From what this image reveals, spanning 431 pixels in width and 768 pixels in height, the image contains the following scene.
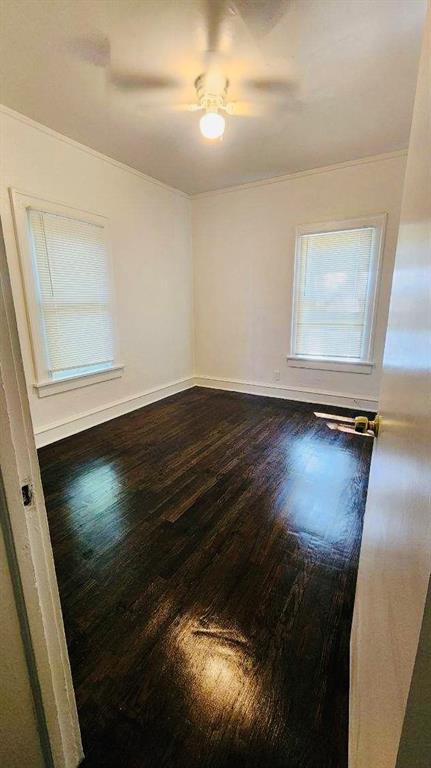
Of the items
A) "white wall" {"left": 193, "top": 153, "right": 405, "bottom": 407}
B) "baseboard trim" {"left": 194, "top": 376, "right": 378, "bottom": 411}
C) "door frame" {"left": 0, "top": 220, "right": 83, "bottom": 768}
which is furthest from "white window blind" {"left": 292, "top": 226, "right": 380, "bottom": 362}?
"door frame" {"left": 0, "top": 220, "right": 83, "bottom": 768}

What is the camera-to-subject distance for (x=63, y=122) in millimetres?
2625

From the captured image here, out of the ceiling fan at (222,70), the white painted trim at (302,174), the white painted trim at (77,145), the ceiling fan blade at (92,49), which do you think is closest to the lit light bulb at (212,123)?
the ceiling fan at (222,70)

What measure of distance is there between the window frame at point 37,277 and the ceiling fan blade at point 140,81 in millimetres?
1142

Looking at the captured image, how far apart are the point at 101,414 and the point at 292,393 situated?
2.53 meters

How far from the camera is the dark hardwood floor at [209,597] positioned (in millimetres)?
988

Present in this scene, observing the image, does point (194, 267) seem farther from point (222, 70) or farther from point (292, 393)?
point (222, 70)

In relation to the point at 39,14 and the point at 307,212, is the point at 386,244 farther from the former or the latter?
the point at 39,14

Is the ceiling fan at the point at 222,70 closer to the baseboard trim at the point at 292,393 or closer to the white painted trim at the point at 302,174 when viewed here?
the white painted trim at the point at 302,174

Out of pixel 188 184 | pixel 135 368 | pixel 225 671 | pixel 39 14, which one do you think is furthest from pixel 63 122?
pixel 225 671

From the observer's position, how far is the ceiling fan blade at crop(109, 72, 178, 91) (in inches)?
83.4

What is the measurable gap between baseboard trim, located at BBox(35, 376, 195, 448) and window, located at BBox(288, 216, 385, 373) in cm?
189

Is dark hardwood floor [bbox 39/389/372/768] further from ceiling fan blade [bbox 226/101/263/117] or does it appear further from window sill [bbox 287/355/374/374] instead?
ceiling fan blade [bbox 226/101/263/117]

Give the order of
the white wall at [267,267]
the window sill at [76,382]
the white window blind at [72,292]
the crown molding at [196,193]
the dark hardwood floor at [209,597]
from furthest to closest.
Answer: the white wall at [267,267] → the window sill at [76,382] → the white window blind at [72,292] → the crown molding at [196,193] → the dark hardwood floor at [209,597]

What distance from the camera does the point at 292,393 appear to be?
4332 millimetres
